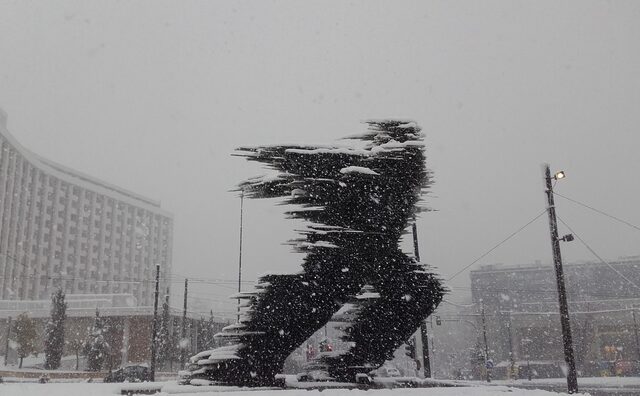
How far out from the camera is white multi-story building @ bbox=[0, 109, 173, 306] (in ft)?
229

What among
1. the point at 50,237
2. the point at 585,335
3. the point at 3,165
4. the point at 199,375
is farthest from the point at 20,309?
the point at 585,335

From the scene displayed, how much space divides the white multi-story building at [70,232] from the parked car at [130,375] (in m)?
33.6

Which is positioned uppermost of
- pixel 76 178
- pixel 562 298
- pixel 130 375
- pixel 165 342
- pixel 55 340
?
pixel 76 178

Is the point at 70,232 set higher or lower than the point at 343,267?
higher

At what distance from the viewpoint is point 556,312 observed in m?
62.8

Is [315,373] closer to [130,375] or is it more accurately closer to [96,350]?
[130,375]

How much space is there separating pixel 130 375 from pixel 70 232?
6318cm

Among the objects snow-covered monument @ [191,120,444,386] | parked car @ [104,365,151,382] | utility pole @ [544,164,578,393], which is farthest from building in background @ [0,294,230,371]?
snow-covered monument @ [191,120,444,386]

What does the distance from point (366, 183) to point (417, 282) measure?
8.16 feet

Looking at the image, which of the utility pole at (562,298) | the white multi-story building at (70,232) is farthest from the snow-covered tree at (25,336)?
the utility pole at (562,298)

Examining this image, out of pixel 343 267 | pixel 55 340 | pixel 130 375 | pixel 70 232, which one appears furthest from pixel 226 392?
pixel 70 232

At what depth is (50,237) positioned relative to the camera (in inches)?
3164

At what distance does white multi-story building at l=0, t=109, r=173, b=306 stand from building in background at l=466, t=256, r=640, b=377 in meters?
51.3

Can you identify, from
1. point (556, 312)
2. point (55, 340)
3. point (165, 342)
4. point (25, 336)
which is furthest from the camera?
point (556, 312)
